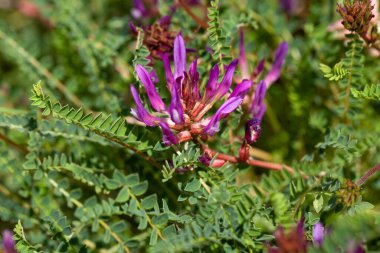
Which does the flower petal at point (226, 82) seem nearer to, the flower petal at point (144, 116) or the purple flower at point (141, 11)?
the flower petal at point (144, 116)

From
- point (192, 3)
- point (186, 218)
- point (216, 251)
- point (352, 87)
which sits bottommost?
→ point (216, 251)

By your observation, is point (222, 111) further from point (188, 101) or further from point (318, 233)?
point (318, 233)

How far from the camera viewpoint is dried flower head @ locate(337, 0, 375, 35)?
144 cm

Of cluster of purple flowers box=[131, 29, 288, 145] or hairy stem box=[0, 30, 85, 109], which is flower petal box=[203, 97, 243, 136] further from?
hairy stem box=[0, 30, 85, 109]

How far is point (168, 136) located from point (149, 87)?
0.15 m

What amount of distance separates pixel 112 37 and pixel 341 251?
1172 millimetres

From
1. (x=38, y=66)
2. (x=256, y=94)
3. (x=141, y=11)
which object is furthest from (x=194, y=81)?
(x=38, y=66)

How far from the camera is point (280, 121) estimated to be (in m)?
2.22

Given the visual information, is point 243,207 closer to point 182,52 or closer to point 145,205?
point 145,205

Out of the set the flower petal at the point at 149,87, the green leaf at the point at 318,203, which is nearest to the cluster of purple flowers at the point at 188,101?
the flower petal at the point at 149,87

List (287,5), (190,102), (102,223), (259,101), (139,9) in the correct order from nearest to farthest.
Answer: (190,102), (102,223), (259,101), (139,9), (287,5)

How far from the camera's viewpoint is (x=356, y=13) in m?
1.44

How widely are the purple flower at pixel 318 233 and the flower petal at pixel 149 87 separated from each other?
52cm

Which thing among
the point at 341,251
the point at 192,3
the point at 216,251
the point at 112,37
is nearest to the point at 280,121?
the point at 192,3
